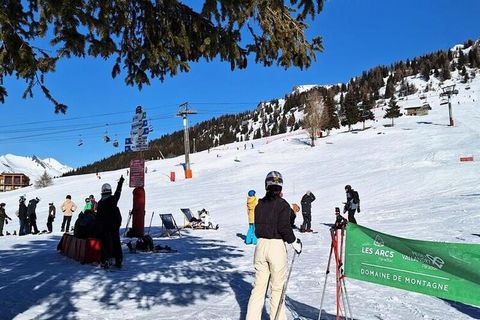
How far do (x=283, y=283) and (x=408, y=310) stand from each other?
88.1 inches

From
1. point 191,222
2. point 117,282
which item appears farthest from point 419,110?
point 117,282

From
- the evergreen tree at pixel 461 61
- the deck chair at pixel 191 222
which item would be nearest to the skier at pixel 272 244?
the deck chair at pixel 191 222

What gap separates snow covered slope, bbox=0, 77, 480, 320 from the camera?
6.48m

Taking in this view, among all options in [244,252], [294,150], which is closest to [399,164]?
[294,150]

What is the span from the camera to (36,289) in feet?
25.0

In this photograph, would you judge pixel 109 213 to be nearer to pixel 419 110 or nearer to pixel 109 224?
pixel 109 224

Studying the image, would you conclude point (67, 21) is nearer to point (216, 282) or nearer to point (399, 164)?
point (216, 282)

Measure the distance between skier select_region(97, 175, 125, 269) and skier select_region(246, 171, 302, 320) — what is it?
499 centimetres

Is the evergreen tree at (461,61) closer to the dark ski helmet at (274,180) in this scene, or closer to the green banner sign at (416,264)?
the green banner sign at (416,264)

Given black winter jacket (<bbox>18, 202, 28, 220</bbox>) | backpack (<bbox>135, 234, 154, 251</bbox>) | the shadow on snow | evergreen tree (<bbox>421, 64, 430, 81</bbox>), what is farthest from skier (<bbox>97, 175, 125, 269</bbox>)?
evergreen tree (<bbox>421, 64, 430, 81</bbox>)

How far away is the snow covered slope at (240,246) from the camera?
648 cm

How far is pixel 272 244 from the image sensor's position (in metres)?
5.00

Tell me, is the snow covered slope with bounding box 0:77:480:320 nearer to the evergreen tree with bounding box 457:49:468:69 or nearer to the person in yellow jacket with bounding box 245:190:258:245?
the person in yellow jacket with bounding box 245:190:258:245

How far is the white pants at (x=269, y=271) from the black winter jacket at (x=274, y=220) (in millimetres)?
92
